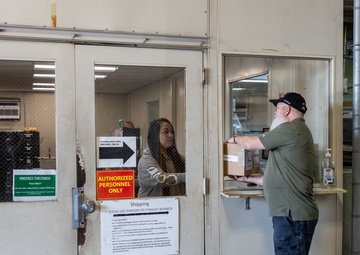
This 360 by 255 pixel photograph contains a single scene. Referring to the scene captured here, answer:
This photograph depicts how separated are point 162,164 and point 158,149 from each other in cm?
12

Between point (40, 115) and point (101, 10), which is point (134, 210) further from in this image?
point (101, 10)

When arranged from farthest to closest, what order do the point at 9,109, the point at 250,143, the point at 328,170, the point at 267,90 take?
1. the point at 267,90
2. the point at 328,170
3. the point at 250,143
4. the point at 9,109

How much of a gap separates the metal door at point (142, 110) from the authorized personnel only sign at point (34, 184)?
234 mm

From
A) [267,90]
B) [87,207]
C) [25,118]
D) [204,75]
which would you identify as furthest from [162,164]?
[267,90]

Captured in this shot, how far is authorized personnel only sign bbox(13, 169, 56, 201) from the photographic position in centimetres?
247

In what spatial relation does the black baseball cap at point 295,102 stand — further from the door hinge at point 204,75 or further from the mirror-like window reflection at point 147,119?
the mirror-like window reflection at point 147,119

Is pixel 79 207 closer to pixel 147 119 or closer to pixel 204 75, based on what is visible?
pixel 147 119

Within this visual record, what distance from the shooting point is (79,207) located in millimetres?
2506

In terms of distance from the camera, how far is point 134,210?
2.63 metres

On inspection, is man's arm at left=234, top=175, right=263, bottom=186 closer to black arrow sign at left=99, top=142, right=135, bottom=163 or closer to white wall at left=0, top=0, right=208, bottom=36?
black arrow sign at left=99, top=142, right=135, bottom=163

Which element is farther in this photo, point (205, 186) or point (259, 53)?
point (259, 53)

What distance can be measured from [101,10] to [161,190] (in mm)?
1378

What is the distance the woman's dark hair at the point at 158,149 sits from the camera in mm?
2709

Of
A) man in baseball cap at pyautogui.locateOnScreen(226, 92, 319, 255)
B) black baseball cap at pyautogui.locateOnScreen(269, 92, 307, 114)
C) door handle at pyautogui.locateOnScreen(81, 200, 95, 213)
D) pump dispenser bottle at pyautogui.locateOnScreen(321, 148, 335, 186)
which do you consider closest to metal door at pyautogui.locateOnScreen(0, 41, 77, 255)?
door handle at pyautogui.locateOnScreen(81, 200, 95, 213)
